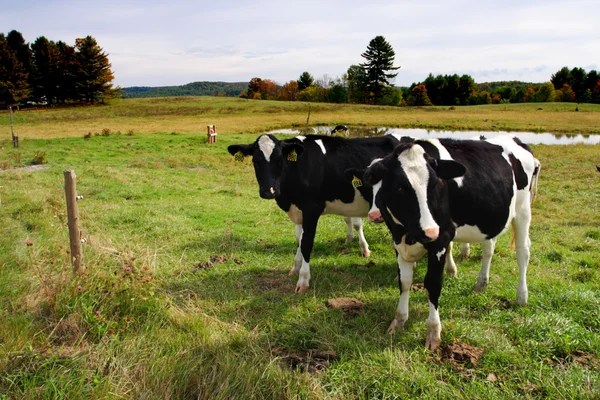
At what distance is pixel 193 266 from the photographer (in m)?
6.86

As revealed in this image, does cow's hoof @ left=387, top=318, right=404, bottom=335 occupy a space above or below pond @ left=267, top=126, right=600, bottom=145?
below

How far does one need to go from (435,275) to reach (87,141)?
934 inches

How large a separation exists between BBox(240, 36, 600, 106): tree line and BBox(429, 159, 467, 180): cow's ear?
259 ft

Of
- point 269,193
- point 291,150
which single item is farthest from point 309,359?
point 291,150

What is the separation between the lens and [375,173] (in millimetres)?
4418

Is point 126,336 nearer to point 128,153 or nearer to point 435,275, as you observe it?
point 435,275

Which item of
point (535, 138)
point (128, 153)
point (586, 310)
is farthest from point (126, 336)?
point (535, 138)

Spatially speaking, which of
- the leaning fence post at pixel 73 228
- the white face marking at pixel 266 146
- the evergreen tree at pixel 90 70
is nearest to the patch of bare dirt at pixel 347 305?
the white face marking at pixel 266 146

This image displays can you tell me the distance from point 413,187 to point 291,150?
248 centimetres

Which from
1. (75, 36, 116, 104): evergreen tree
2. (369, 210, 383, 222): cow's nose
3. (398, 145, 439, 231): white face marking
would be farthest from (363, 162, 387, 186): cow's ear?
(75, 36, 116, 104): evergreen tree

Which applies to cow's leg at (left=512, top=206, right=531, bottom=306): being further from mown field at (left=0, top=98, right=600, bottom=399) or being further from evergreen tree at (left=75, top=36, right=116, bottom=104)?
evergreen tree at (left=75, top=36, right=116, bottom=104)

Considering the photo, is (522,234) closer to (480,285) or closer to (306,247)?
(480,285)

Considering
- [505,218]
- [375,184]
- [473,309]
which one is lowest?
[473,309]

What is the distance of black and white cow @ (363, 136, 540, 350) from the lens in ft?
14.0
